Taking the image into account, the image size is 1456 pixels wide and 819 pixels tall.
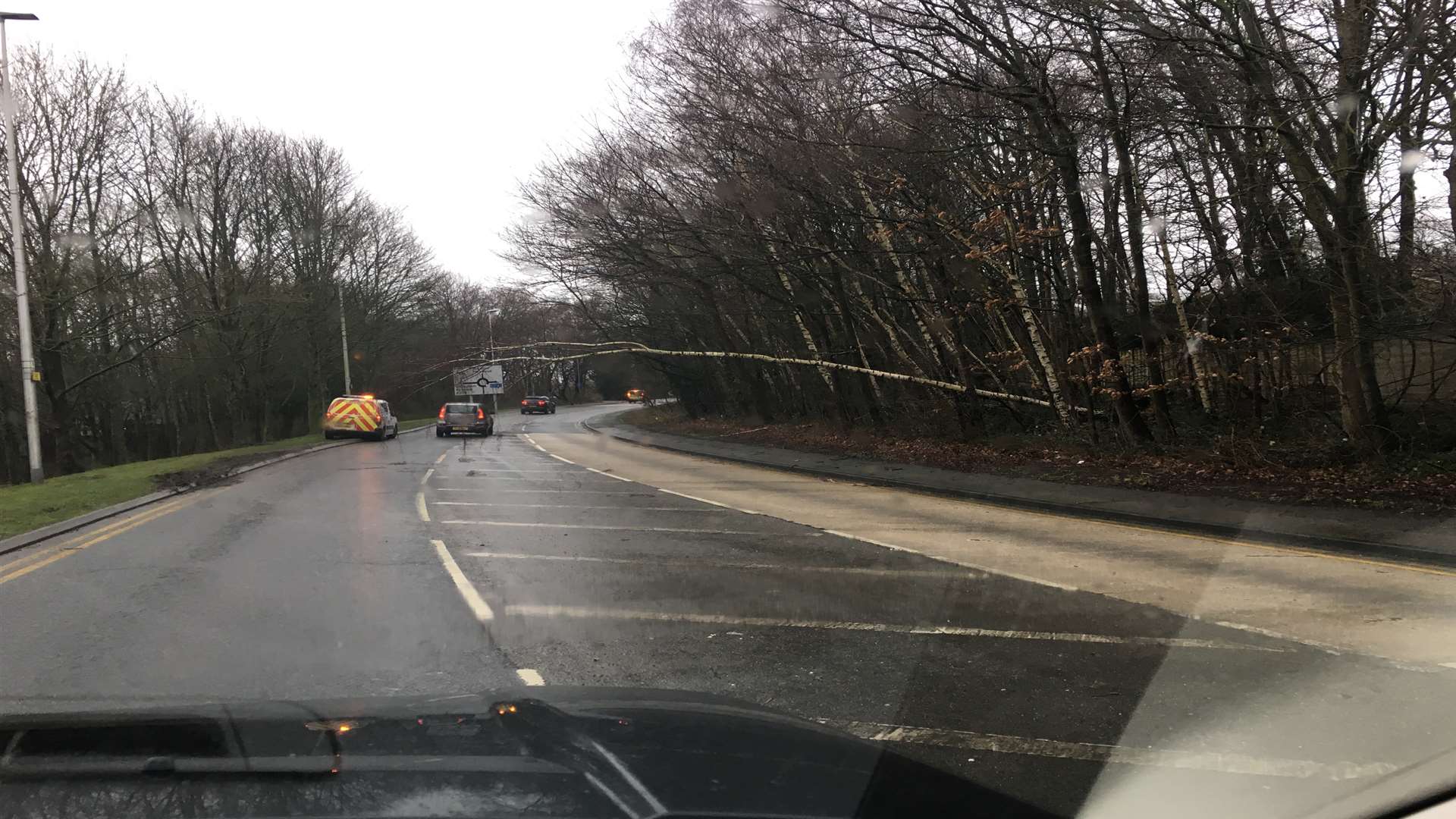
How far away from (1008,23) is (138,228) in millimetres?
27120

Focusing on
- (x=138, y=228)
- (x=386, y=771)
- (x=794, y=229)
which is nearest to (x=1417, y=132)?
(x=794, y=229)

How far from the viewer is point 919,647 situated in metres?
5.57

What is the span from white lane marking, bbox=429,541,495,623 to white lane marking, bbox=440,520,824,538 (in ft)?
5.91

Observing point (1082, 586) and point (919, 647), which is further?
point (1082, 586)

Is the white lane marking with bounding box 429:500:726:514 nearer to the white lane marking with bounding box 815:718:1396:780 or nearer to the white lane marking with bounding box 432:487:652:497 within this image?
the white lane marking with bounding box 432:487:652:497

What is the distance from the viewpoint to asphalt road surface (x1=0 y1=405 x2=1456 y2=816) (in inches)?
152

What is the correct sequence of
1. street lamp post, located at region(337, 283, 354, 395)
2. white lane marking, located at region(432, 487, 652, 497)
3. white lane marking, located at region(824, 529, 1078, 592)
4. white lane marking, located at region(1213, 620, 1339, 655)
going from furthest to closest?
street lamp post, located at region(337, 283, 354, 395) → white lane marking, located at region(432, 487, 652, 497) → white lane marking, located at region(824, 529, 1078, 592) → white lane marking, located at region(1213, 620, 1339, 655)

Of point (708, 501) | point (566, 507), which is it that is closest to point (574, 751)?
point (566, 507)

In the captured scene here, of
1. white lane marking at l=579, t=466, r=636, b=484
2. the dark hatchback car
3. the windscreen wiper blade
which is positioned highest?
the dark hatchback car

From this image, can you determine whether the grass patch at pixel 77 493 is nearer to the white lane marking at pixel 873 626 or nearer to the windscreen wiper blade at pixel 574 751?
the white lane marking at pixel 873 626

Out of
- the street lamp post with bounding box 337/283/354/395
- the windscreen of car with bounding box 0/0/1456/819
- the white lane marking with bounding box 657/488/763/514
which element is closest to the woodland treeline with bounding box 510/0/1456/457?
the windscreen of car with bounding box 0/0/1456/819

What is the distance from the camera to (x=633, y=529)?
36.3 ft

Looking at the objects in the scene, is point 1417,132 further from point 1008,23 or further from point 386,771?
point 386,771

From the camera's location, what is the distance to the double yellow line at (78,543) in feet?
28.9
